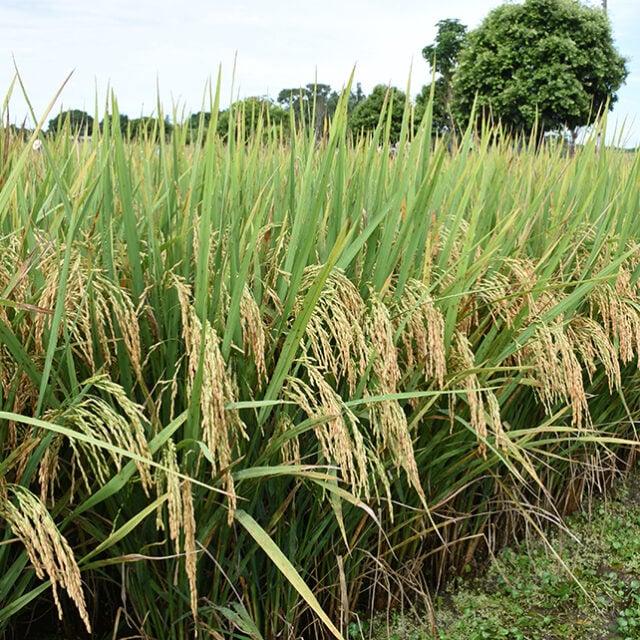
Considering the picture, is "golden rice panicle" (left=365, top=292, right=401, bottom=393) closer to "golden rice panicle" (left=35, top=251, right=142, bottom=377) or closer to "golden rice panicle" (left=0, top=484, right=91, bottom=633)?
"golden rice panicle" (left=35, top=251, right=142, bottom=377)

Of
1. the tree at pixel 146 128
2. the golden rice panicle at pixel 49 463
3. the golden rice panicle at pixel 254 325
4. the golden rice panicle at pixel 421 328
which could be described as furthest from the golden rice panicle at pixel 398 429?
the tree at pixel 146 128

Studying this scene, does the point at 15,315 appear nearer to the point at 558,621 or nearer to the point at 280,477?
the point at 280,477

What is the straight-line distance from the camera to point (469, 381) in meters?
1.62

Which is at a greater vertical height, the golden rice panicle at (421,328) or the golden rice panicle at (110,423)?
the golden rice panicle at (421,328)

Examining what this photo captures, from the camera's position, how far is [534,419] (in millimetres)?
2424

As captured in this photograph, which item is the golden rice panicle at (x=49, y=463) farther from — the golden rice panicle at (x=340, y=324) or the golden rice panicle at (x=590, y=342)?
the golden rice panicle at (x=590, y=342)

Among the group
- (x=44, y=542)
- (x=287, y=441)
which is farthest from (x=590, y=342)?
(x=44, y=542)

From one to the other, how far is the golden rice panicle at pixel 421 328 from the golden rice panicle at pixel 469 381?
0.16 feet

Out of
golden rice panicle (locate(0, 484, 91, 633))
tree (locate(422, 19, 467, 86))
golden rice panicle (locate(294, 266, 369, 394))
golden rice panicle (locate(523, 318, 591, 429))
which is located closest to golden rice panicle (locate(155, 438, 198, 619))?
golden rice panicle (locate(0, 484, 91, 633))

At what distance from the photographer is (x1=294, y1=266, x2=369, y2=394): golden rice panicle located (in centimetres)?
144

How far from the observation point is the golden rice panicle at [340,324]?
4.71ft

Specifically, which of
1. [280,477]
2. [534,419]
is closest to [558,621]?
[534,419]

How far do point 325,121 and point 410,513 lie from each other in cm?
132

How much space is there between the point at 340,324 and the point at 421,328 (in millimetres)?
304
